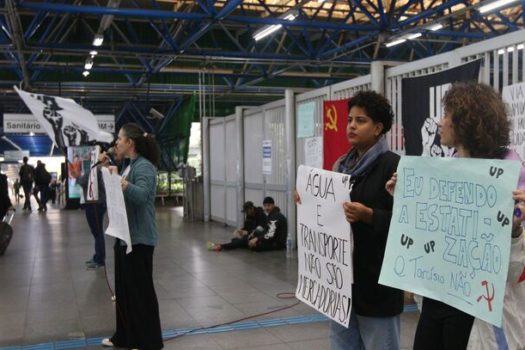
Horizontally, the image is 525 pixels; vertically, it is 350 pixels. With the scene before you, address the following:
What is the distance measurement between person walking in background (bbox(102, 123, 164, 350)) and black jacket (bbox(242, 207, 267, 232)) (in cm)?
570

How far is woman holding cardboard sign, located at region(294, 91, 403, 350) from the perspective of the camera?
103 inches

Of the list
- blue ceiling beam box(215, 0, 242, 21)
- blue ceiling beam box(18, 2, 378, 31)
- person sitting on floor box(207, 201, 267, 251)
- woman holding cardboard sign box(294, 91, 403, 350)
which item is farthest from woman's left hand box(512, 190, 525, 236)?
blue ceiling beam box(18, 2, 378, 31)

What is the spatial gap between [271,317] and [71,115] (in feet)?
9.19

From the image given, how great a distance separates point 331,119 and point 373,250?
5328 mm

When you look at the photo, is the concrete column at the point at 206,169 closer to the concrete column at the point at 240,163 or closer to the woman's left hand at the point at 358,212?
the concrete column at the point at 240,163

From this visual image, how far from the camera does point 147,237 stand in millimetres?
4395

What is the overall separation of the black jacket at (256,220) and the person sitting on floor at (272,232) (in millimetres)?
405

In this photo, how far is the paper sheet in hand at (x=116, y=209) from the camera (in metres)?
4.17

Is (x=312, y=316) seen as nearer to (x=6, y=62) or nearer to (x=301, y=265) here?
(x=301, y=265)

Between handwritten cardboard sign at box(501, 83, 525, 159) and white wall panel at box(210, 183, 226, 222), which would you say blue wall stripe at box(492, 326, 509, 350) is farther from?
white wall panel at box(210, 183, 226, 222)

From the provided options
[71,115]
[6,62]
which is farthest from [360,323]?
[6,62]

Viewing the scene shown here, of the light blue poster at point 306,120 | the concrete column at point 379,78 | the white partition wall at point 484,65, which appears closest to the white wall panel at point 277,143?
the light blue poster at point 306,120

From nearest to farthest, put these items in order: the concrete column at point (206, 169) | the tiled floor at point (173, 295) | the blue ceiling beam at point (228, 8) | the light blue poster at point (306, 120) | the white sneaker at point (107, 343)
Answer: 1. the white sneaker at point (107, 343)
2. the tiled floor at point (173, 295)
3. the light blue poster at point (306, 120)
4. the blue ceiling beam at point (228, 8)
5. the concrete column at point (206, 169)

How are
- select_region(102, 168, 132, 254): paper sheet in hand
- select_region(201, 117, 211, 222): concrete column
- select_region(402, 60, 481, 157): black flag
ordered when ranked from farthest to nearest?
select_region(201, 117, 211, 222): concrete column
select_region(402, 60, 481, 157): black flag
select_region(102, 168, 132, 254): paper sheet in hand
